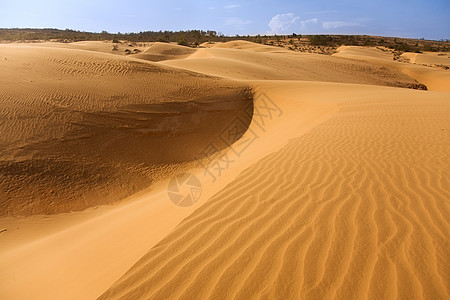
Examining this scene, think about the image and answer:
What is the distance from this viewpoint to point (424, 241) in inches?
96.3

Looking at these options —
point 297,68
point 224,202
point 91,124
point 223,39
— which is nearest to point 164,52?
point 297,68

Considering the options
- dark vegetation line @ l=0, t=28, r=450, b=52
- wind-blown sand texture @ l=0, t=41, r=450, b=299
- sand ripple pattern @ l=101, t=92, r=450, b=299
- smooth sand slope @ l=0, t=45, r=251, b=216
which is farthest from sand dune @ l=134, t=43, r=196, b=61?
sand ripple pattern @ l=101, t=92, r=450, b=299

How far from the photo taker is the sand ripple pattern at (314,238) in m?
2.06

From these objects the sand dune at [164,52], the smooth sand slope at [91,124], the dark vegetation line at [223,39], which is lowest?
the smooth sand slope at [91,124]

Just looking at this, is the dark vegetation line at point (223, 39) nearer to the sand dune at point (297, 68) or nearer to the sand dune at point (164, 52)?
the sand dune at point (164, 52)

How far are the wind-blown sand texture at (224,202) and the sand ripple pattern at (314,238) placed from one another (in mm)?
13

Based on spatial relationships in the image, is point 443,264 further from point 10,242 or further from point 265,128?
point 265,128

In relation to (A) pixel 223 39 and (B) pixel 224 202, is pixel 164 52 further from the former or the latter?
(B) pixel 224 202

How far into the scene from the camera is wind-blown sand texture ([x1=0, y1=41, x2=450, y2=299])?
7.13 feet

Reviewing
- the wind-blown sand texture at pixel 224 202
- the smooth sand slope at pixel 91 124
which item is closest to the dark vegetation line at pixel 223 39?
the smooth sand slope at pixel 91 124

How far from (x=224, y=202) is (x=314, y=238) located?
1113 mm

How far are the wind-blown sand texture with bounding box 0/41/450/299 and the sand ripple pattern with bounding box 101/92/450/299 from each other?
0.5 inches

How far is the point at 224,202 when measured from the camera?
3266 millimetres

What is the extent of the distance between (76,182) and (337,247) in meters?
5.48
